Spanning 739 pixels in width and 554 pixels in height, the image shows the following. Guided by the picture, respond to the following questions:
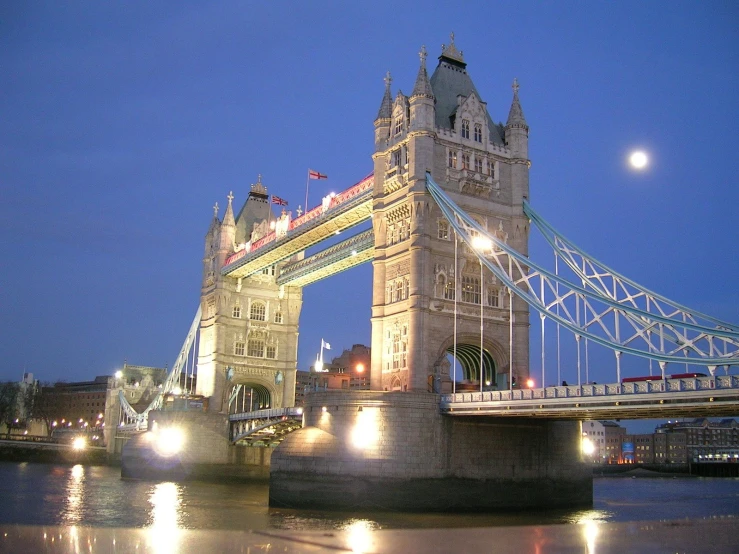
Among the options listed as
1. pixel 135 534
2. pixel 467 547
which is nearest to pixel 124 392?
pixel 135 534

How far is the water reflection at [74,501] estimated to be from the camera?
34.2m

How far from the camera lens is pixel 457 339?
43938mm

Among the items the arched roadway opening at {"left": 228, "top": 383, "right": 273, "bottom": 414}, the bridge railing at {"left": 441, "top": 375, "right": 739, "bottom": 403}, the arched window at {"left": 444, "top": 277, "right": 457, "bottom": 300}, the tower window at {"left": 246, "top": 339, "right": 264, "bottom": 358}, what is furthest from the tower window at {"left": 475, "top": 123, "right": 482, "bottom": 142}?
the arched roadway opening at {"left": 228, "top": 383, "right": 273, "bottom": 414}

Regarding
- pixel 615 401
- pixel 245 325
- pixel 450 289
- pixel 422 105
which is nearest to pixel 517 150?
pixel 422 105

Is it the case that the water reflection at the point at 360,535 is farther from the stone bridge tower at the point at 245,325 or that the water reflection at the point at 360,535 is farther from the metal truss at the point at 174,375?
the metal truss at the point at 174,375

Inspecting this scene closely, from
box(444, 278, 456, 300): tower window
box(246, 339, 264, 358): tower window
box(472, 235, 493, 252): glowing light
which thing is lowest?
box(246, 339, 264, 358): tower window

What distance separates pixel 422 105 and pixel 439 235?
7.36 meters

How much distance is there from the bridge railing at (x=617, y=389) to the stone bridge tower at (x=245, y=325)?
3587 cm

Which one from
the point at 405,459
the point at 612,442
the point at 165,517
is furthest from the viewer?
the point at 612,442

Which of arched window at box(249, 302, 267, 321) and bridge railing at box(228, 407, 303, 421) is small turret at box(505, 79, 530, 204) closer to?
bridge railing at box(228, 407, 303, 421)

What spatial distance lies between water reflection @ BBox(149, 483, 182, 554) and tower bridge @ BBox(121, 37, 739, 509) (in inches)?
219

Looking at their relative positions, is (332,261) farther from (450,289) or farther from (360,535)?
(360,535)

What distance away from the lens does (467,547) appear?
70.0 feet

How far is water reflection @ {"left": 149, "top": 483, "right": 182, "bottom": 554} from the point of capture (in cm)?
2214
